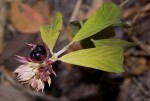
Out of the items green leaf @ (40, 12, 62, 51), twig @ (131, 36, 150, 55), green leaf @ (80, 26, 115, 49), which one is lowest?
twig @ (131, 36, 150, 55)

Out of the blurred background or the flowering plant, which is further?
the blurred background

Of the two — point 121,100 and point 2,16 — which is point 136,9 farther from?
point 2,16

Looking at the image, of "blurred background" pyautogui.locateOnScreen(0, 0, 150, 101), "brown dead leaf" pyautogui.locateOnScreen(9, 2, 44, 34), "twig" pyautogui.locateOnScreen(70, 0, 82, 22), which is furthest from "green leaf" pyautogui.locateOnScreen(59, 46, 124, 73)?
"brown dead leaf" pyautogui.locateOnScreen(9, 2, 44, 34)

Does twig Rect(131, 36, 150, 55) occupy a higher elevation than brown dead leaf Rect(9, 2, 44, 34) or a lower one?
lower

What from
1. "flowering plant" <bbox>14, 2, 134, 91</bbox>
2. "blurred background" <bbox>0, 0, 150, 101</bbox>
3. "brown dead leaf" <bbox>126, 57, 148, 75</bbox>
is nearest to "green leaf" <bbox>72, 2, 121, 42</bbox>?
"flowering plant" <bbox>14, 2, 134, 91</bbox>

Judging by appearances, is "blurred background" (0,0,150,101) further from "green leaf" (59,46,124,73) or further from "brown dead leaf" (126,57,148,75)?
"green leaf" (59,46,124,73)

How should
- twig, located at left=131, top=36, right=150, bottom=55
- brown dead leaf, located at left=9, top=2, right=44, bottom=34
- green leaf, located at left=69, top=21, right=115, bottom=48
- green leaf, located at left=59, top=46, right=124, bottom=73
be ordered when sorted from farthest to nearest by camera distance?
brown dead leaf, located at left=9, top=2, right=44, bottom=34, twig, located at left=131, top=36, right=150, bottom=55, green leaf, located at left=69, top=21, right=115, bottom=48, green leaf, located at left=59, top=46, right=124, bottom=73

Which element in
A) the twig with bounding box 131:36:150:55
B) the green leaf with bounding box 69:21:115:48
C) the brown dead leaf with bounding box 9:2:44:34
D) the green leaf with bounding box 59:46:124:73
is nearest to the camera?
the green leaf with bounding box 59:46:124:73

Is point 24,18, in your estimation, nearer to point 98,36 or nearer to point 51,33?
point 98,36
